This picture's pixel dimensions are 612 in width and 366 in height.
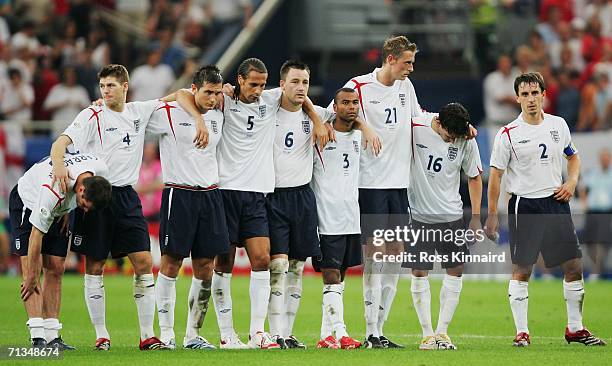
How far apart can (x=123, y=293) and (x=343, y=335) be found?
8496 mm

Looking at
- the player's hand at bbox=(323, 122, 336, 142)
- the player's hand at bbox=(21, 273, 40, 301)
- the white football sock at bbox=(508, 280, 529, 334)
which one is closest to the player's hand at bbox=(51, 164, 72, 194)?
the player's hand at bbox=(21, 273, 40, 301)

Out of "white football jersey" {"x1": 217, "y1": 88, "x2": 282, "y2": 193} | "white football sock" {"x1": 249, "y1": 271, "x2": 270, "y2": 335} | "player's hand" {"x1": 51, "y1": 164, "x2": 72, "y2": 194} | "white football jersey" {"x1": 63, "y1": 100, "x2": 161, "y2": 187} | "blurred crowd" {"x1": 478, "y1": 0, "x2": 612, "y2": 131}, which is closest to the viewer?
"player's hand" {"x1": 51, "y1": 164, "x2": 72, "y2": 194}

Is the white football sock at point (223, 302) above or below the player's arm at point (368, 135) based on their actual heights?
below

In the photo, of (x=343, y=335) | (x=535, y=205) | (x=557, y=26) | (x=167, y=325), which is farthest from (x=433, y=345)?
(x=557, y=26)

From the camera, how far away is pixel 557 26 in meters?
27.6

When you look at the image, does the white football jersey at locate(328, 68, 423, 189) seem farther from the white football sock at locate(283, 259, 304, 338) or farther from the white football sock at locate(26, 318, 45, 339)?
the white football sock at locate(26, 318, 45, 339)

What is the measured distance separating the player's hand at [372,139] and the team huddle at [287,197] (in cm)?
2

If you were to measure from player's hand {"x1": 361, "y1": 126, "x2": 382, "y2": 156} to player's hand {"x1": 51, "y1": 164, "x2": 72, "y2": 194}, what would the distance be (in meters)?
3.13

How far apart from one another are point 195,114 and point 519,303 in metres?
3.97

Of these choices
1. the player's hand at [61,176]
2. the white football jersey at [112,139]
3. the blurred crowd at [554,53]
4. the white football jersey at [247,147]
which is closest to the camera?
the player's hand at [61,176]

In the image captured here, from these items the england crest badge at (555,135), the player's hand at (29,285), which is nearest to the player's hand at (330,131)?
the england crest badge at (555,135)

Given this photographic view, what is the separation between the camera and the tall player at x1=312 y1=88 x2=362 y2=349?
13312 mm

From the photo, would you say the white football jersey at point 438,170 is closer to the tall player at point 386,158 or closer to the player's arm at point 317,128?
the tall player at point 386,158

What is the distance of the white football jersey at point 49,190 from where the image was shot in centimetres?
1214
